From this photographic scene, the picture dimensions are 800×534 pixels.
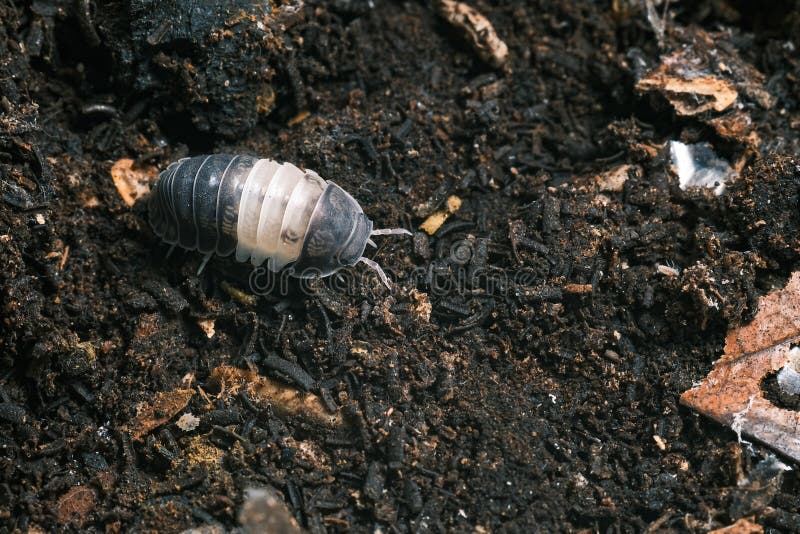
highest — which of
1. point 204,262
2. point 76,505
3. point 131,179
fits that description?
point 131,179

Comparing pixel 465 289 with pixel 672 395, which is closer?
pixel 672 395

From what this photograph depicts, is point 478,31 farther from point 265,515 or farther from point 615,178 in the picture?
point 265,515

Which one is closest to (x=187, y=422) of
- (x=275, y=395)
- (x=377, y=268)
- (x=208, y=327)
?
(x=275, y=395)

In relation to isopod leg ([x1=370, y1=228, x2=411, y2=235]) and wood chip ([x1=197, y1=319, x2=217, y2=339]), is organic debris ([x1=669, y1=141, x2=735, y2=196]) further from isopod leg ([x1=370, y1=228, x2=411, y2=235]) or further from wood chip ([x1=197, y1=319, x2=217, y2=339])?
wood chip ([x1=197, y1=319, x2=217, y2=339])

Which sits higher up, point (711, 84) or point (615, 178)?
point (711, 84)

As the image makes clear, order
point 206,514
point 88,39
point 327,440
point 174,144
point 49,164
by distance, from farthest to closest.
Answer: point 174,144
point 88,39
point 49,164
point 327,440
point 206,514

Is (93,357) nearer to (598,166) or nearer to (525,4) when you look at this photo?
(598,166)

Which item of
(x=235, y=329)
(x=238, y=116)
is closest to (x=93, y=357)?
(x=235, y=329)
